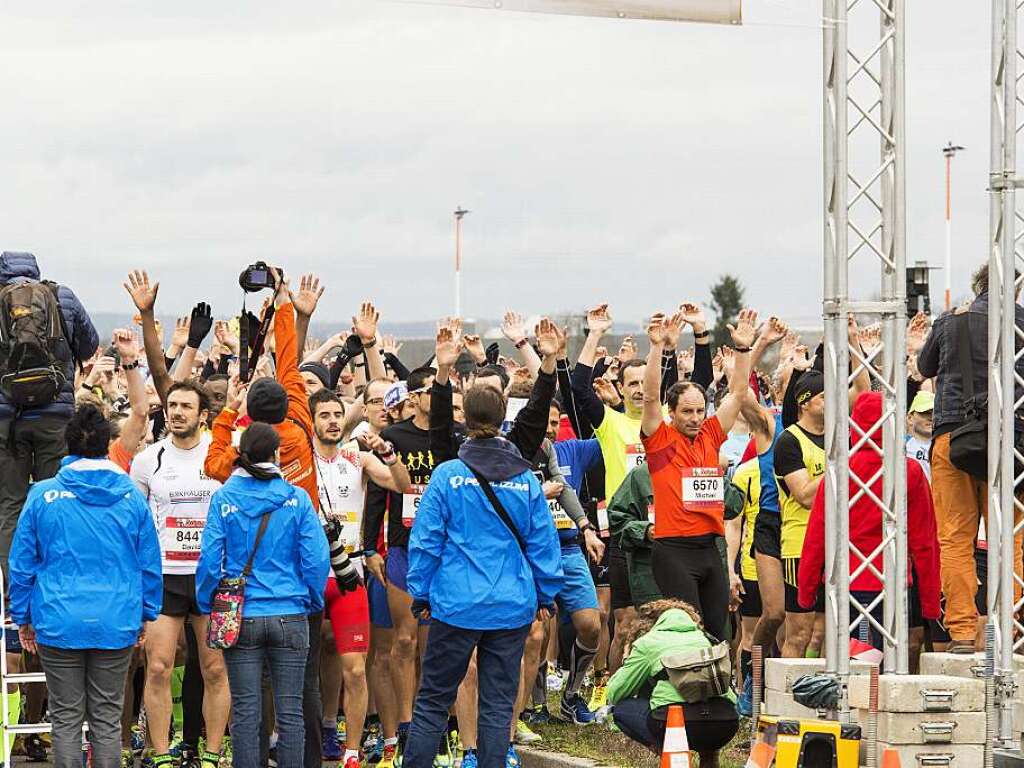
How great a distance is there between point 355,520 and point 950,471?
3.59 metres

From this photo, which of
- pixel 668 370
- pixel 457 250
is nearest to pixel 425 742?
pixel 668 370

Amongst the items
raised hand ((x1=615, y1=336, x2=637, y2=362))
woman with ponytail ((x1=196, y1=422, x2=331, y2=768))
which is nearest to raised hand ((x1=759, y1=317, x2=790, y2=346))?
woman with ponytail ((x1=196, y1=422, x2=331, y2=768))

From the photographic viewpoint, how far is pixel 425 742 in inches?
352

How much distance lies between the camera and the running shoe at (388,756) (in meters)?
10.4

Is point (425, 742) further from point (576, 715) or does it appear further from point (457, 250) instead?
point (457, 250)

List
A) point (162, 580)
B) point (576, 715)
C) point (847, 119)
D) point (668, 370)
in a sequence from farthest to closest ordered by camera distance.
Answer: point (668, 370), point (576, 715), point (162, 580), point (847, 119)

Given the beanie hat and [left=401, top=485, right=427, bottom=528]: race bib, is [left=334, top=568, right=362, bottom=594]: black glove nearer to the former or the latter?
[left=401, top=485, right=427, bottom=528]: race bib

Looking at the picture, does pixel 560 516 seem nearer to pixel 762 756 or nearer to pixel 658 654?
pixel 658 654

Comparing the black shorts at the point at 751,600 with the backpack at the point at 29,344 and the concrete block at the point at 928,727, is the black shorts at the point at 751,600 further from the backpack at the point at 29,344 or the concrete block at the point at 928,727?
the backpack at the point at 29,344

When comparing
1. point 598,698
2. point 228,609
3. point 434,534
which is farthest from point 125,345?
point 598,698

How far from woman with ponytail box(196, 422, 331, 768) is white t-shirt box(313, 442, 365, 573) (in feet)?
4.64

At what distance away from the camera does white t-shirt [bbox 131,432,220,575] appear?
32.8 ft

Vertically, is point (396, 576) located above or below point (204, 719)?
above

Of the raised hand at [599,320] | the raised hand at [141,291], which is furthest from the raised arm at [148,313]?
the raised hand at [599,320]
